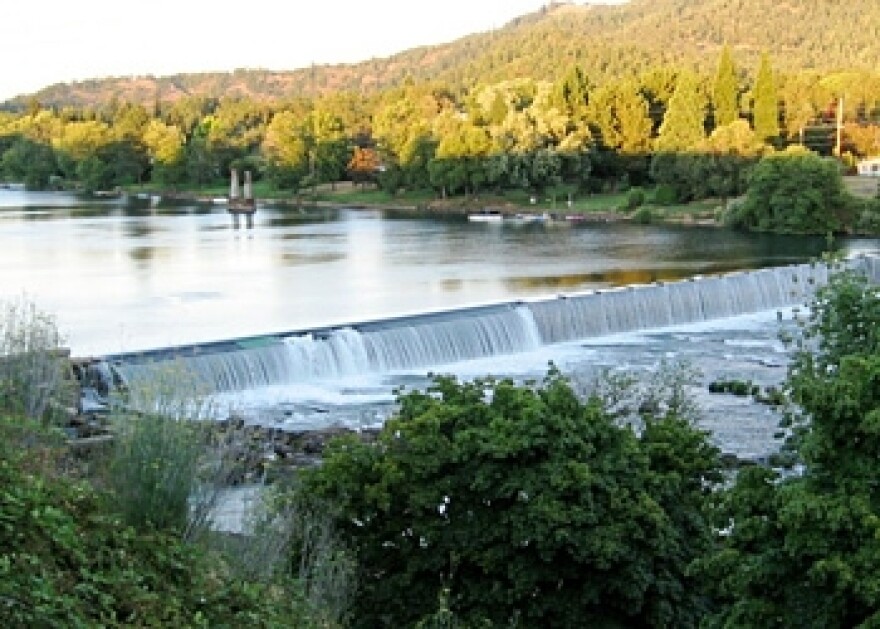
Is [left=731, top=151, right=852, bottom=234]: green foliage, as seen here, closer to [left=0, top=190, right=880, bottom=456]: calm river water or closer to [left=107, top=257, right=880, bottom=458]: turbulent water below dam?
[left=0, top=190, right=880, bottom=456]: calm river water

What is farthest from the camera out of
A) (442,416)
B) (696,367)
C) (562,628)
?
(696,367)

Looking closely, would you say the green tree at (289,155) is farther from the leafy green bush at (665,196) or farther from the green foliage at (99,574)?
the green foliage at (99,574)

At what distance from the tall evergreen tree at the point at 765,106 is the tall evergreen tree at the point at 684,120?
2466 millimetres

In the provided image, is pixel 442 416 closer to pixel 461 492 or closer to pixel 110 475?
pixel 461 492

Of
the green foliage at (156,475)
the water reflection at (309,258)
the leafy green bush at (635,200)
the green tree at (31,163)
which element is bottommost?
the water reflection at (309,258)

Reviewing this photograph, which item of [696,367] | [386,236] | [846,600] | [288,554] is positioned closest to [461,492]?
[288,554]

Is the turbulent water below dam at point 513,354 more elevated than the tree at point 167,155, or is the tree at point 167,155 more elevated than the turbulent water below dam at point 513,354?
the tree at point 167,155

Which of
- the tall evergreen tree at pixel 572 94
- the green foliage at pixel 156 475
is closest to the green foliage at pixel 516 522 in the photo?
the green foliage at pixel 156 475

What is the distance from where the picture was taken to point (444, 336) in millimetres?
22453

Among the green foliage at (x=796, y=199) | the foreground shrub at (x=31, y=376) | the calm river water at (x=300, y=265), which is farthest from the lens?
the green foliage at (x=796, y=199)

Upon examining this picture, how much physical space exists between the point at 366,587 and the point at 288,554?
33.6 inches

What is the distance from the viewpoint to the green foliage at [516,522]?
28.1 ft

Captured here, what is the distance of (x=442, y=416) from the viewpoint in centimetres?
930

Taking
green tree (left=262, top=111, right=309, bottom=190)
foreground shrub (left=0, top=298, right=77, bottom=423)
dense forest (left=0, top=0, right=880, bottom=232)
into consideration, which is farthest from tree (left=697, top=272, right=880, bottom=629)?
green tree (left=262, top=111, right=309, bottom=190)
